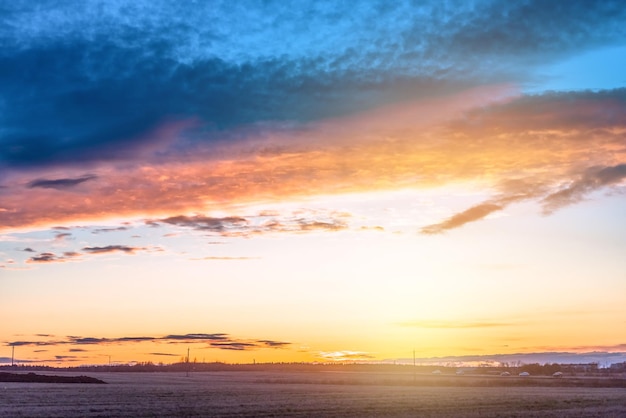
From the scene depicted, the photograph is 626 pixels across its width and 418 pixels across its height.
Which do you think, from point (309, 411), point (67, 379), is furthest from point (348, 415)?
point (67, 379)

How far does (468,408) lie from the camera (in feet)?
180

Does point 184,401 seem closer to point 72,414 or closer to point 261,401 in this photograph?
point 261,401

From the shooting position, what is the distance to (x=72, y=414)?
44.8 meters

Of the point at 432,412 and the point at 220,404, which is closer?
the point at 432,412

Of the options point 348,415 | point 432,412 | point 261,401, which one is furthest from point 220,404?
point 432,412

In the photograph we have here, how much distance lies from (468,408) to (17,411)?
32615 millimetres

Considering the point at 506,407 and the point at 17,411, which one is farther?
the point at 506,407

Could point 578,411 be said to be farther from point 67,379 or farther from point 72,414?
point 67,379

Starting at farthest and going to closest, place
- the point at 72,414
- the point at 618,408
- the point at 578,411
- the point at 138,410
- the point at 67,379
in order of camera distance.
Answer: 1. the point at 67,379
2. the point at 618,408
3. the point at 578,411
4. the point at 138,410
5. the point at 72,414

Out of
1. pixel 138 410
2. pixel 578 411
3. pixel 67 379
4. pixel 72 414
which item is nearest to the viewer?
pixel 72 414

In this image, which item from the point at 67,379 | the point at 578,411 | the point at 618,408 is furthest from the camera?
the point at 67,379

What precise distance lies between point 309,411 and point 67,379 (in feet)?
264

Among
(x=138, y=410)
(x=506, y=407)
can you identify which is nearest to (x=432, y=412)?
(x=506, y=407)

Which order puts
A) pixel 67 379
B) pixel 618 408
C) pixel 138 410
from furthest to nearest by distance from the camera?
pixel 67 379, pixel 618 408, pixel 138 410
